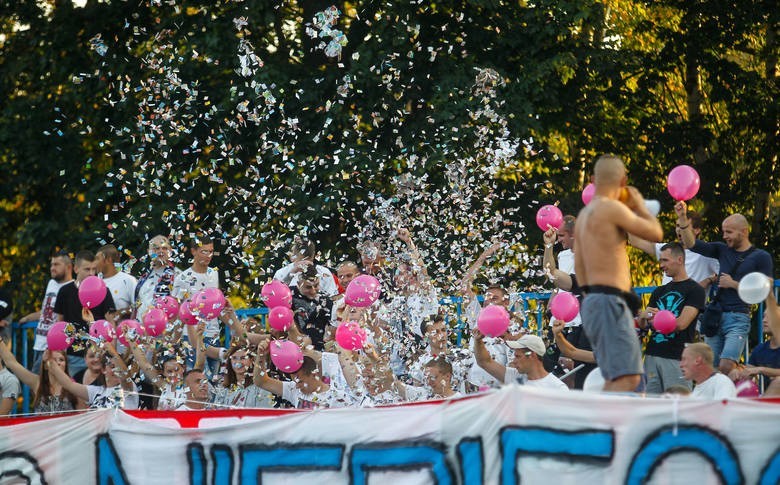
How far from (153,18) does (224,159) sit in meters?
2.87

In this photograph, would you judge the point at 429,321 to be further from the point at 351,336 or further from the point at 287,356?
the point at 287,356

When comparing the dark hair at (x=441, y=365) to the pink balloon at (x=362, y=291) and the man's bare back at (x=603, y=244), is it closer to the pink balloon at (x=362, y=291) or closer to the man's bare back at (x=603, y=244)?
the pink balloon at (x=362, y=291)

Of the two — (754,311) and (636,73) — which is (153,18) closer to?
(636,73)

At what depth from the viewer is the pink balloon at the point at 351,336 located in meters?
9.48

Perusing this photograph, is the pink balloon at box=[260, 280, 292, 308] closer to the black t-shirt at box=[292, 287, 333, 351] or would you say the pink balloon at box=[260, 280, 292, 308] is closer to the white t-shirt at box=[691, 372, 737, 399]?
the black t-shirt at box=[292, 287, 333, 351]

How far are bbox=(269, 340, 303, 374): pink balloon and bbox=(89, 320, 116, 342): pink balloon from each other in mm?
1755

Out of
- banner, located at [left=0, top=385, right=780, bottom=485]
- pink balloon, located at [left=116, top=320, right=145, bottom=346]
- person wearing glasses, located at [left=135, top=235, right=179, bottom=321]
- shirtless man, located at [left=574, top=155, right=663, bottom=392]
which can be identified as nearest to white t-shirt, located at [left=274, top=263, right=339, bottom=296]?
person wearing glasses, located at [left=135, top=235, right=179, bottom=321]

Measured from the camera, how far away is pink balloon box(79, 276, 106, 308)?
11.0m

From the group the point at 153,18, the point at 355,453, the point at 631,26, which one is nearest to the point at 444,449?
the point at 355,453

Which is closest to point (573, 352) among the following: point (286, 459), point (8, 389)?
point (286, 459)

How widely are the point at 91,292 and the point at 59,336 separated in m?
0.49

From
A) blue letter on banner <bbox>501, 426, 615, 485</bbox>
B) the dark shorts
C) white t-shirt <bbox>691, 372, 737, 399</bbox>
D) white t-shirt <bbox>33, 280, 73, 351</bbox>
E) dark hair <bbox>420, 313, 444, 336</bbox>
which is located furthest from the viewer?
white t-shirt <bbox>33, 280, 73, 351</bbox>

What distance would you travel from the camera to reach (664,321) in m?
9.41

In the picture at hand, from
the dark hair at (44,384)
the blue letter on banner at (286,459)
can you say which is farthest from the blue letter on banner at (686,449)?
the dark hair at (44,384)
